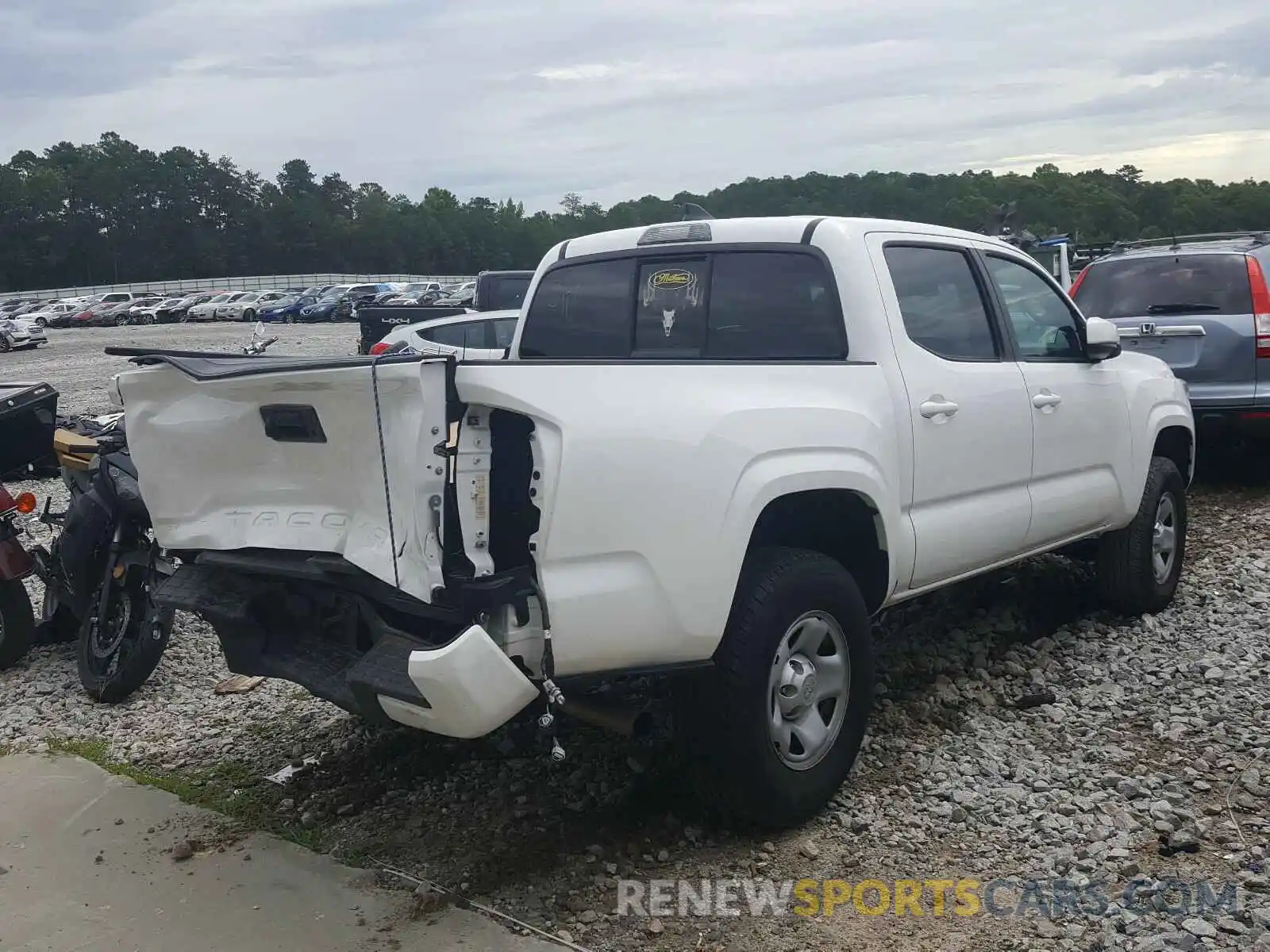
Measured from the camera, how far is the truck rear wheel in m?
3.66

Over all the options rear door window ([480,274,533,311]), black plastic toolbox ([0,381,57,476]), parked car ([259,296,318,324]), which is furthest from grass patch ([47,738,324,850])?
parked car ([259,296,318,324])

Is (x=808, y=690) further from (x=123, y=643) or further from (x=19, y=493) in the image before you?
(x=19, y=493)

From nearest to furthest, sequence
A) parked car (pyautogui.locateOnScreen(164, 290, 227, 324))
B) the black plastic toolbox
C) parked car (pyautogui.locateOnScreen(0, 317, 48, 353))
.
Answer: the black plastic toolbox
parked car (pyautogui.locateOnScreen(0, 317, 48, 353))
parked car (pyautogui.locateOnScreen(164, 290, 227, 324))

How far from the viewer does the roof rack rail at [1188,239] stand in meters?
9.53

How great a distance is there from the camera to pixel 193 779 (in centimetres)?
482

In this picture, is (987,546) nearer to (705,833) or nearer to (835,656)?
(835,656)

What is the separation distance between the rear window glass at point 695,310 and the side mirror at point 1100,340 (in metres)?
1.73

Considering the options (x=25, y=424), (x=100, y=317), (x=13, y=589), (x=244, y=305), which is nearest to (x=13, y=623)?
(x=13, y=589)

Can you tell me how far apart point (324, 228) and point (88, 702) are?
11581 centimetres

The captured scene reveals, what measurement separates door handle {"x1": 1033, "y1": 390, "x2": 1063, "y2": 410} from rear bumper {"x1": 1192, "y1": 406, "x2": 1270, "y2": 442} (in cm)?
379

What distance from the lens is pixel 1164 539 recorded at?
6.28m

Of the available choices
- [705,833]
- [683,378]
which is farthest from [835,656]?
[683,378]

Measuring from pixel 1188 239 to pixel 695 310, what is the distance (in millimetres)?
7025

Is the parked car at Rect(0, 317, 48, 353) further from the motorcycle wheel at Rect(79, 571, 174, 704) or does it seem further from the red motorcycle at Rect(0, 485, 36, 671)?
the motorcycle wheel at Rect(79, 571, 174, 704)
